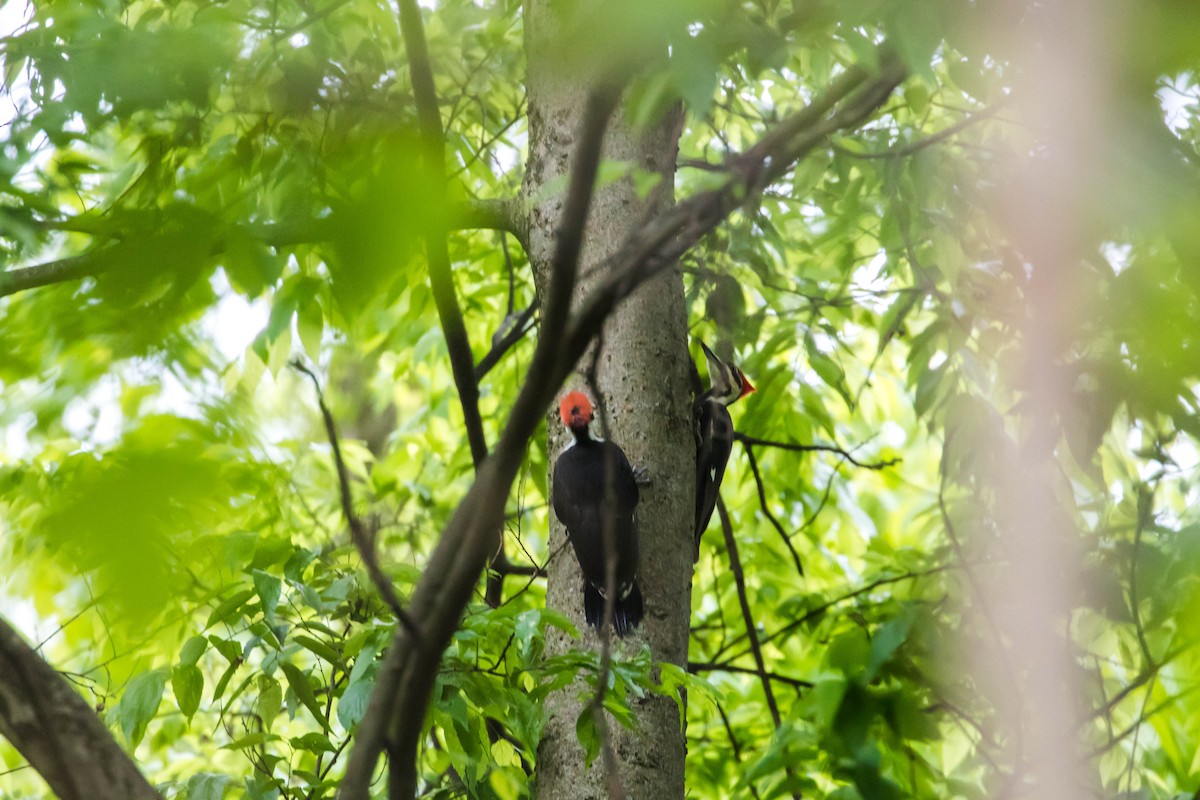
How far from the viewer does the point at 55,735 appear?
1182 millimetres

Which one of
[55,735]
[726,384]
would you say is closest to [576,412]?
[726,384]

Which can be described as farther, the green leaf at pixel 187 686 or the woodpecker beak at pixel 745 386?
the woodpecker beak at pixel 745 386

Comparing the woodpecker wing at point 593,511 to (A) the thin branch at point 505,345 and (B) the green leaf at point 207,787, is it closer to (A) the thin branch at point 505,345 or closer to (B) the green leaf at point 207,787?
(A) the thin branch at point 505,345

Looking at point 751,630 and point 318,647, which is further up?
point 751,630

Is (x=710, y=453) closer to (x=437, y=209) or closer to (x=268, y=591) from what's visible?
(x=268, y=591)

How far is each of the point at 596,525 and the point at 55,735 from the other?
5.03ft

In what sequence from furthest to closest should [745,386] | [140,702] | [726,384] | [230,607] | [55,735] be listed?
[745,386] → [726,384] → [230,607] → [140,702] → [55,735]

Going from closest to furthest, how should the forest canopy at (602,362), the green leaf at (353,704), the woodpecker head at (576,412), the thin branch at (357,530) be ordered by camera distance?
the thin branch at (357,530) → the forest canopy at (602,362) → the green leaf at (353,704) → the woodpecker head at (576,412)

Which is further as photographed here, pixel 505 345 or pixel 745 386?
pixel 745 386

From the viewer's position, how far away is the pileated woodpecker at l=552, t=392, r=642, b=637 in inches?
90.6

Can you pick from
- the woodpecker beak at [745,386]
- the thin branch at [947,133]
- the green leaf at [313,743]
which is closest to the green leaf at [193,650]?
the green leaf at [313,743]

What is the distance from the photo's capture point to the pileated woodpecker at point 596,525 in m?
2.30

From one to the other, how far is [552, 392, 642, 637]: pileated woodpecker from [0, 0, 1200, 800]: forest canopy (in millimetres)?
40

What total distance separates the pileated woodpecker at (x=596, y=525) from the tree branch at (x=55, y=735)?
3.55 feet
